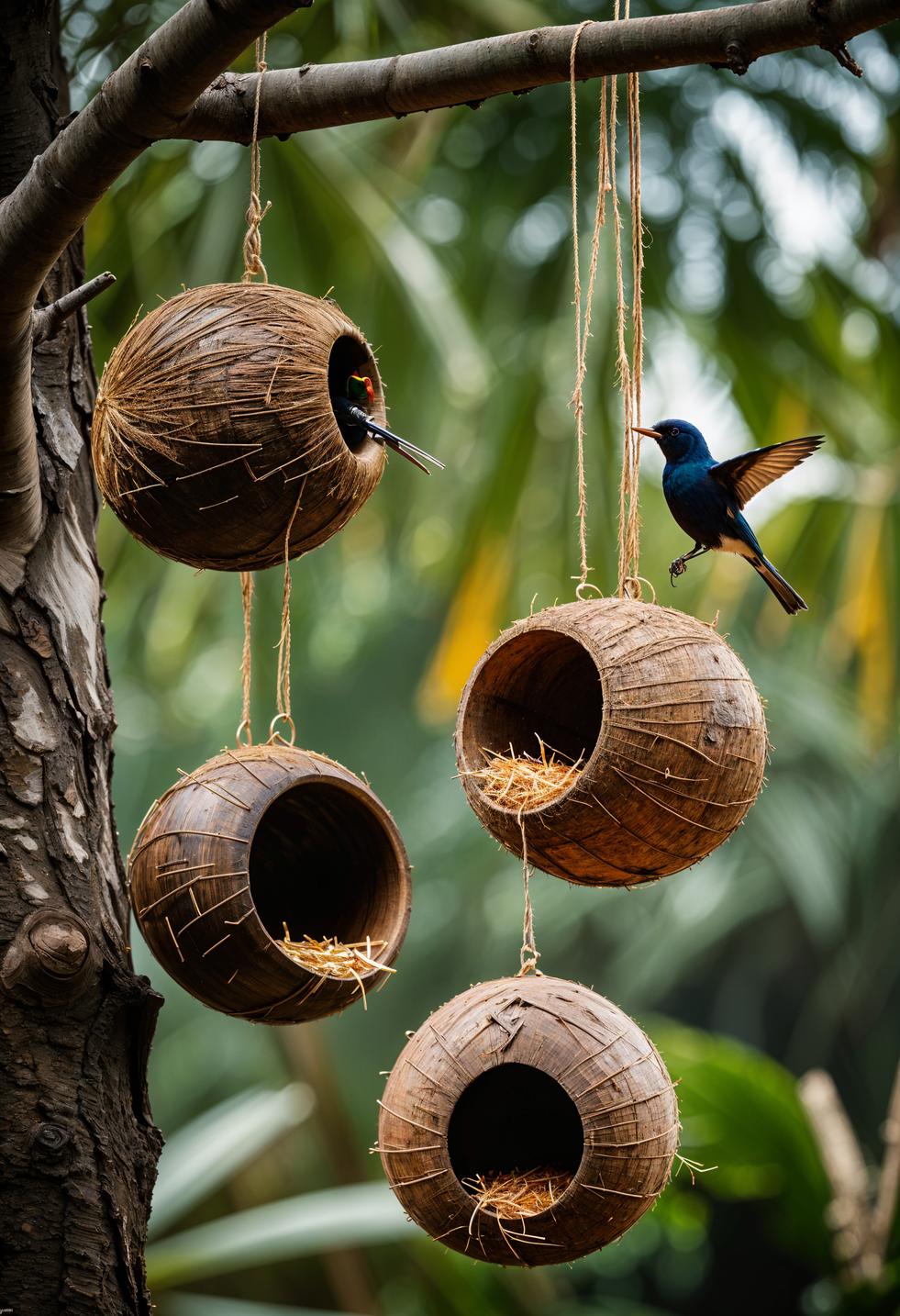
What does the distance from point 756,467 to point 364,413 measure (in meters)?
0.53

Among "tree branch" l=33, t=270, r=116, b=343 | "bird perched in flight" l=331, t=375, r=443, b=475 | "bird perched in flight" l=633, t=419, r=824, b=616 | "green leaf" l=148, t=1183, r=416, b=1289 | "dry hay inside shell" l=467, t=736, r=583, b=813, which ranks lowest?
"green leaf" l=148, t=1183, r=416, b=1289

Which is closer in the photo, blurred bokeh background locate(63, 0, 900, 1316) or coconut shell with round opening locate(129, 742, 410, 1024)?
coconut shell with round opening locate(129, 742, 410, 1024)

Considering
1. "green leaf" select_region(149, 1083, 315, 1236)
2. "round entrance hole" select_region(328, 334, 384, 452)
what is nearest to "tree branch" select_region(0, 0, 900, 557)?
"round entrance hole" select_region(328, 334, 384, 452)

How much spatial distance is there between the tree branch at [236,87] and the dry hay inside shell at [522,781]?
73cm

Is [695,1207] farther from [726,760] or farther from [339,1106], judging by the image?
[726,760]

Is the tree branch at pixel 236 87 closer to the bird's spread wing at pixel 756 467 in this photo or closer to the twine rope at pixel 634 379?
the twine rope at pixel 634 379

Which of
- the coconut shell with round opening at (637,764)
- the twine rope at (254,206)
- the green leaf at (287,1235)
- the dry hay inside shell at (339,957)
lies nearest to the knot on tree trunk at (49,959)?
the dry hay inside shell at (339,957)

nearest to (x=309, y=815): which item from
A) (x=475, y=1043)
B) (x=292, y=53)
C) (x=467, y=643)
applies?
(x=475, y=1043)

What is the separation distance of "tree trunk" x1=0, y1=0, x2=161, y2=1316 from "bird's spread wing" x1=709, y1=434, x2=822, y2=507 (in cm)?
92

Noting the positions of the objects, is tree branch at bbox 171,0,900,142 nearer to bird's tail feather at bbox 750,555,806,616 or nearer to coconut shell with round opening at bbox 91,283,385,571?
coconut shell with round opening at bbox 91,283,385,571

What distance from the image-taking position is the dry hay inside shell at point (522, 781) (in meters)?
1.69

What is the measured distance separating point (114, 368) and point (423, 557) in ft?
19.4

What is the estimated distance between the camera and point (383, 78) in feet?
5.94

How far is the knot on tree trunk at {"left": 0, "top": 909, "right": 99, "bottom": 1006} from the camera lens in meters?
1.78
